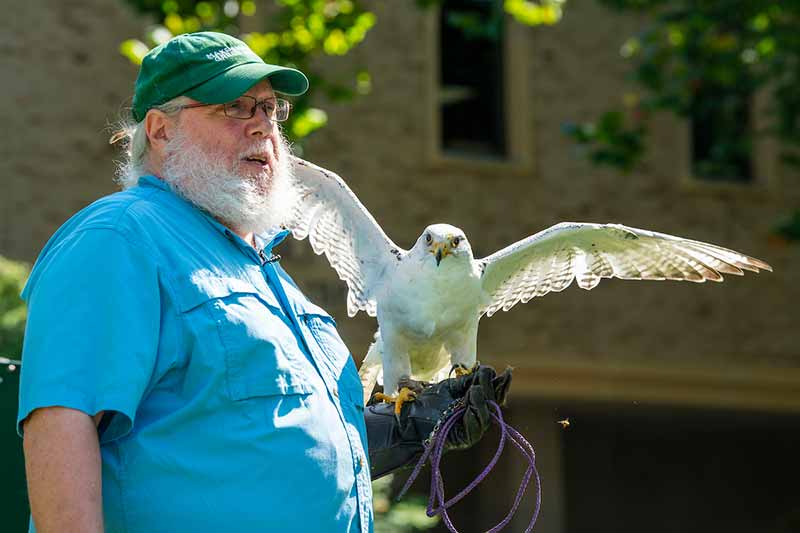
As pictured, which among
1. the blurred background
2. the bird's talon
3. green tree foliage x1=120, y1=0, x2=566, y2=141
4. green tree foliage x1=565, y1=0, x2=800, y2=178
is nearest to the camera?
the bird's talon

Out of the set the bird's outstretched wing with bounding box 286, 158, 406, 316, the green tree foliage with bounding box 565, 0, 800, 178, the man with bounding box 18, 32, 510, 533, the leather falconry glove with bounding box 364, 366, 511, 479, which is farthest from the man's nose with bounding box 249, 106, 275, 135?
the green tree foliage with bounding box 565, 0, 800, 178

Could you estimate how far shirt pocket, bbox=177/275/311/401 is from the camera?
231 cm

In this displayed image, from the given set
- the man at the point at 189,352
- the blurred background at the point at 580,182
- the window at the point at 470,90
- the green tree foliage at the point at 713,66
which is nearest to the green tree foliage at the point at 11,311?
the man at the point at 189,352

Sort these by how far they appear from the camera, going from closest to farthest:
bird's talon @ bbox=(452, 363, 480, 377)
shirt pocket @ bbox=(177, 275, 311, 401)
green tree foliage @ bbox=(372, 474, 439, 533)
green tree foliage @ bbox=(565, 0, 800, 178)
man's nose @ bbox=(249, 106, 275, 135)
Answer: shirt pocket @ bbox=(177, 275, 311, 401), man's nose @ bbox=(249, 106, 275, 135), bird's talon @ bbox=(452, 363, 480, 377), green tree foliage @ bbox=(372, 474, 439, 533), green tree foliage @ bbox=(565, 0, 800, 178)

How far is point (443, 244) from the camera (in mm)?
3867

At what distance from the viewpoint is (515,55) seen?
10875 mm

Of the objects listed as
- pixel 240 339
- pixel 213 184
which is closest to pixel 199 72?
pixel 213 184

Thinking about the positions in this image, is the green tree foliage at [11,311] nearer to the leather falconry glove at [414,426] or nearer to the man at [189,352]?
the leather falconry glove at [414,426]

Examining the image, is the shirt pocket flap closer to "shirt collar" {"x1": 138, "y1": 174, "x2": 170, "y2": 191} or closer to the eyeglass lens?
"shirt collar" {"x1": 138, "y1": 174, "x2": 170, "y2": 191}

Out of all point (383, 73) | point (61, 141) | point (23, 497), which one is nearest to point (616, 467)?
point (383, 73)

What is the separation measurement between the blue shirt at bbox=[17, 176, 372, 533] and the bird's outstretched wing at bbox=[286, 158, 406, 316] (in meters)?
1.83

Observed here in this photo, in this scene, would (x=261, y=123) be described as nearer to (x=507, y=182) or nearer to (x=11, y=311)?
(x=11, y=311)

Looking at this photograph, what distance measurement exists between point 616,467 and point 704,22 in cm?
588

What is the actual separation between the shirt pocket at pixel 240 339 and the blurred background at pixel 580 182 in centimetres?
576
